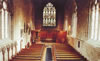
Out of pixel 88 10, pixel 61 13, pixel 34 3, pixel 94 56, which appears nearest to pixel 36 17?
pixel 34 3

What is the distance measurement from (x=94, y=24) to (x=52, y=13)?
9.98 m

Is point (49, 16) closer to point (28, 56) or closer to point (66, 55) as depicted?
point (66, 55)

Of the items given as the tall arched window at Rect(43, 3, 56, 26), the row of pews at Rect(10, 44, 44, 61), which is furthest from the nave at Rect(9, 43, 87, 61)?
the tall arched window at Rect(43, 3, 56, 26)

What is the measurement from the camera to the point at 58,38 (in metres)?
13.1

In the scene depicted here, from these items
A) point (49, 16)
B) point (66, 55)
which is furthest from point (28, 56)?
point (49, 16)

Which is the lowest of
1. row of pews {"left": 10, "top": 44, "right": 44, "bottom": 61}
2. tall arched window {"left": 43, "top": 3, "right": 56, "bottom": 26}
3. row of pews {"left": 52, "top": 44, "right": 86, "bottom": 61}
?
row of pews {"left": 52, "top": 44, "right": 86, "bottom": 61}

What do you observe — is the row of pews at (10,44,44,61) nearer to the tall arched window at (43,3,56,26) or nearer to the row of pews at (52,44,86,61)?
the row of pews at (52,44,86,61)

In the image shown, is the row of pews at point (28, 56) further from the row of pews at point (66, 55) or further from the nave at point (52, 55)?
the row of pews at point (66, 55)

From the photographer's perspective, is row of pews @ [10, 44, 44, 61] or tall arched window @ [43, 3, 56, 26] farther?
tall arched window @ [43, 3, 56, 26]

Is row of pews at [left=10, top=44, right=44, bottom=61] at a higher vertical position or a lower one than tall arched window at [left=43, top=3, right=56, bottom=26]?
lower

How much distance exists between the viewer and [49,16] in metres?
14.7

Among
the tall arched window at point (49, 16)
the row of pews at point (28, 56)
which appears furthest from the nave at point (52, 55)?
the tall arched window at point (49, 16)

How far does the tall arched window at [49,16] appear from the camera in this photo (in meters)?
14.6

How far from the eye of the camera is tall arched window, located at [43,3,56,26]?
14602 mm
